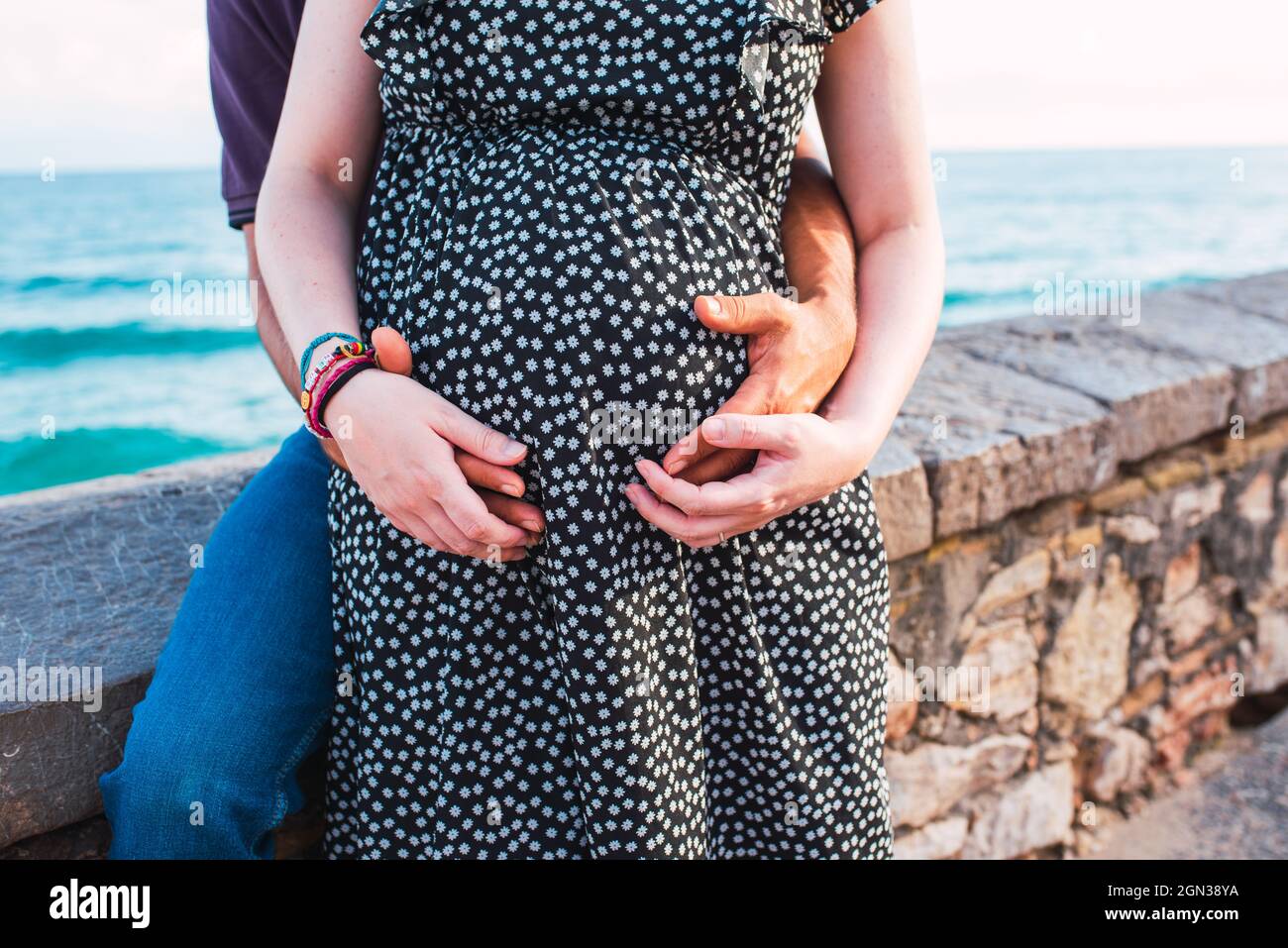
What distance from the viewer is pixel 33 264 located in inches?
596

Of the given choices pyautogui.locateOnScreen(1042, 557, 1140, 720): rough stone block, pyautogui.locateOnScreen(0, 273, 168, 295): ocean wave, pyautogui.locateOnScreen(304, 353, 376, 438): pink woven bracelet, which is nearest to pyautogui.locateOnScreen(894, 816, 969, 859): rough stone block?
pyautogui.locateOnScreen(1042, 557, 1140, 720): rough stone block

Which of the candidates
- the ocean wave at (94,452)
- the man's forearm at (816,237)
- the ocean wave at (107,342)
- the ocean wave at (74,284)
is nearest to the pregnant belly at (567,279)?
the man's forearm at (816,237)

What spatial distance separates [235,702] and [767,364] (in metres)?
0.74

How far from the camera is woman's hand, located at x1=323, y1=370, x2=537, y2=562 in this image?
0.94 metres

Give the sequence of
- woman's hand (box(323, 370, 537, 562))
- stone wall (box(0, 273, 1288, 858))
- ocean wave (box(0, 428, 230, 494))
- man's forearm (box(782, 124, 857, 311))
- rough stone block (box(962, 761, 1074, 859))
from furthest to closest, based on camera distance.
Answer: ocean wave (box(0, 428, 230, 494))
rough stone block (box(962, 761, 1074, 859))
stone wall (box(0, 273, 1288, 858))
man's forearm (box(782, 124, 857, 311))
woman's hand (box(323, 370, 537, 562))

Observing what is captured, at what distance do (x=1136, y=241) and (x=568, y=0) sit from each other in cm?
2064

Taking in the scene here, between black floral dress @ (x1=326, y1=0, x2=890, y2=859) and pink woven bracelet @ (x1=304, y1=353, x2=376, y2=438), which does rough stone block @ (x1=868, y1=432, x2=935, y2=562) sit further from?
pink woven bracelet @ (x1=304, y1=353, x2=376, y2=438)

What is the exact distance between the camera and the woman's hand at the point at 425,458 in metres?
0.94

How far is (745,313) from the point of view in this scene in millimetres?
1006

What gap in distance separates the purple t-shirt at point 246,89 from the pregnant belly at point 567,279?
19.2 inches

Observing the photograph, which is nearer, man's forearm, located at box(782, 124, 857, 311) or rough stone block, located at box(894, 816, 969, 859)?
man's forearm, located at box(782, 124, 857, 311)

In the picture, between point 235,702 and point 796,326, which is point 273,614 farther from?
point 796,326

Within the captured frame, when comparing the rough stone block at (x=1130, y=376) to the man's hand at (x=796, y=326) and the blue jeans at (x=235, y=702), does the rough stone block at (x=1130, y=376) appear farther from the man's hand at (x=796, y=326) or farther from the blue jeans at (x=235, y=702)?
the blue jeans at (x=235, y=702)
